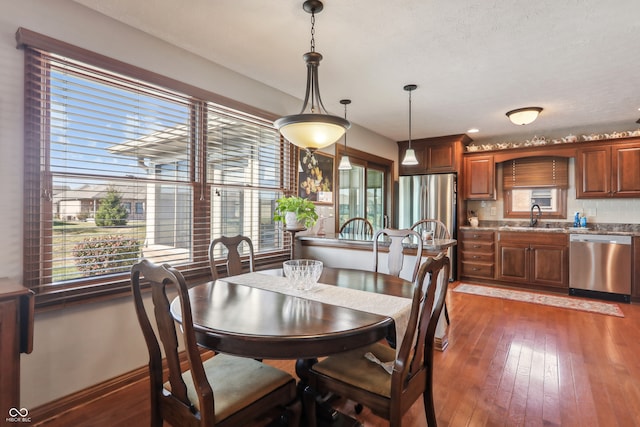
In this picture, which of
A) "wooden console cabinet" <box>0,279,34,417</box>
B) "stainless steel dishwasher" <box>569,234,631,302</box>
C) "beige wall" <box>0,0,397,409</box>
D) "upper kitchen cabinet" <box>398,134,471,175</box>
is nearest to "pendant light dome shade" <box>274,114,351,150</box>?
"beige wall" <box>0,0,397,409</box>

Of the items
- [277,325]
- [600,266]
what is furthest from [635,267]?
[277,325]

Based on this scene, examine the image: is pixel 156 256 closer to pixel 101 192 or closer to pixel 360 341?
pixel 101 192

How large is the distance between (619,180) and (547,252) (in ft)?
4.37

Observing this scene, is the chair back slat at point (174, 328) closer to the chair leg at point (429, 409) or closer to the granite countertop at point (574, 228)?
the chair leg at point (429, 409)

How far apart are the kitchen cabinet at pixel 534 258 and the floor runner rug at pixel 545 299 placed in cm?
25

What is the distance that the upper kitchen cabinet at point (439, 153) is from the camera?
5262 millimetres

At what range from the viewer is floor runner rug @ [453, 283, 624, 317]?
3809 mm

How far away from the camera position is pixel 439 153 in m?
5.40

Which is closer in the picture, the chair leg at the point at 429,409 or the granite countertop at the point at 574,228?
the chair leg at the point at 429,409

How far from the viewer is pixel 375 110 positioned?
13.0 ft

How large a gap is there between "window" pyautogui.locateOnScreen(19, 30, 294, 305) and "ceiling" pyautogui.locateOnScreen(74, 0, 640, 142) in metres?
0.46

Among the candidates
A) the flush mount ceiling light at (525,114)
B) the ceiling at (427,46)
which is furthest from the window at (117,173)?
the flush mount ceiling light at (525,114)

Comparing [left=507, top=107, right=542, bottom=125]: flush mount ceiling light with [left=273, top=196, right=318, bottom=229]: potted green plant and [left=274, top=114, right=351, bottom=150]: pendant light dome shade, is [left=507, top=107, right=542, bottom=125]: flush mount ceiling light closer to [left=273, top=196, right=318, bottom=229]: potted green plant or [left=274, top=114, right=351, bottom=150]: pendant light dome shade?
[left=273, top=196, right=318, bottom=229]: potted green plant

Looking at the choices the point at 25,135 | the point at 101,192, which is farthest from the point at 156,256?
the point at 25,135
